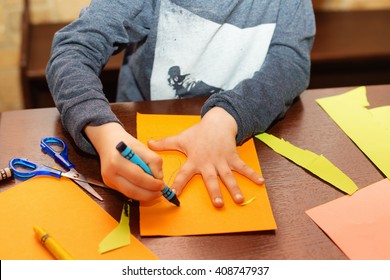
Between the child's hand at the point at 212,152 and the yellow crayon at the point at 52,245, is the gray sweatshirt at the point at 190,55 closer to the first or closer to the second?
the child's hand at the point at 212,152

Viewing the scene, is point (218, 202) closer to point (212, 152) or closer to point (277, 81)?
point (212, 152)

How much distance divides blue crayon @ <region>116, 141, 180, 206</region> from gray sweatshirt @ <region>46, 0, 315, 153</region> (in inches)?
4.5

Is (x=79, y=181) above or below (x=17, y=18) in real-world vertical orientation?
above

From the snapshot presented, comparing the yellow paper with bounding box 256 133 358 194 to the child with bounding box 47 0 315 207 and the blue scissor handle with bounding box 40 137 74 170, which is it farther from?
the blue scissor handle with bounding box 40 137 74 170

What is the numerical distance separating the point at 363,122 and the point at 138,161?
1.42ft

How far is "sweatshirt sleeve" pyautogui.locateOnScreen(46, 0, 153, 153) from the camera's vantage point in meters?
0.71

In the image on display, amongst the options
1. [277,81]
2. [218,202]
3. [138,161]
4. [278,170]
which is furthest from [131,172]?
[277,81]

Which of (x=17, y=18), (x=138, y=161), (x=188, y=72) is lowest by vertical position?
(x=17, y=18)

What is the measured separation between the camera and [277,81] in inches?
33.0

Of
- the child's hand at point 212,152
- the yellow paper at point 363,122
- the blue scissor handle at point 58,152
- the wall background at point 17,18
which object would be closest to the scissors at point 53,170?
the blue scissor handle at point 58,152

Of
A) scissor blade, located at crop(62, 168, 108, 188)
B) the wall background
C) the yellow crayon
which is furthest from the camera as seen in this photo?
the wall background

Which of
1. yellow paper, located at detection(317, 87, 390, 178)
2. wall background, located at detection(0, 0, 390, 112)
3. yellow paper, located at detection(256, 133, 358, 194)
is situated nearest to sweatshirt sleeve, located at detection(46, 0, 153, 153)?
yellow paper, located at detection(256, 133, 358, 194)

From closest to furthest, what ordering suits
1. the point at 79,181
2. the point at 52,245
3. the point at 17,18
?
the point at 52,245 → the point at 79,181 → the point at 17,18

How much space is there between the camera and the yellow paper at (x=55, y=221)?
0.58 meters
